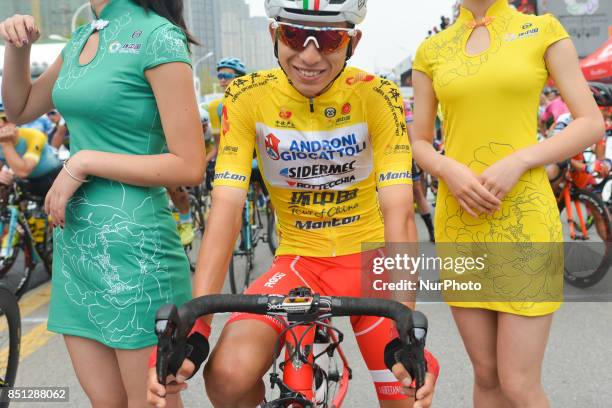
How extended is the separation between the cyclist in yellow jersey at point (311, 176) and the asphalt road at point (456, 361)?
A: 193 cm

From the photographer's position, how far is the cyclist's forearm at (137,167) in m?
2.18

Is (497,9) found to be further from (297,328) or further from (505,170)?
(297,328)

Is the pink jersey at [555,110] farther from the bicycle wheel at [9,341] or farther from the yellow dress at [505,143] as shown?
the bicycle wheel at [9,341]

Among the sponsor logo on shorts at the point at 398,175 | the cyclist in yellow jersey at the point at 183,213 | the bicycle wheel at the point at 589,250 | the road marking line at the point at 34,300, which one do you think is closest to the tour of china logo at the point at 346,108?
the sponsor logo on shorts at the point at 398,175

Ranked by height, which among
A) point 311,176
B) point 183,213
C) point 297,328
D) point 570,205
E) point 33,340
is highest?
point 311,176

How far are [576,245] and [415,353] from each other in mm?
5697

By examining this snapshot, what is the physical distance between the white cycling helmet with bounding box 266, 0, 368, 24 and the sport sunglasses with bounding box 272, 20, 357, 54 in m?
0.03

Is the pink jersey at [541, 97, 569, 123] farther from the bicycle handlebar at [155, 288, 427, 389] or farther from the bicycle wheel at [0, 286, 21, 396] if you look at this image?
the bicycle handlebar at [155, 288, 427, 389]

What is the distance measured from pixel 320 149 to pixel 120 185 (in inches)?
27.4

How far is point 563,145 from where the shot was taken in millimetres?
2543

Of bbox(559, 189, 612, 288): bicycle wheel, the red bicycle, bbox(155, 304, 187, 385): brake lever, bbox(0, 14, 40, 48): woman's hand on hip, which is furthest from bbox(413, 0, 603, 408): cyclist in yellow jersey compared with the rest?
bbox(559, 189, 612, 288): bicycle wheel

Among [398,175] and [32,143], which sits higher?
[398,175]

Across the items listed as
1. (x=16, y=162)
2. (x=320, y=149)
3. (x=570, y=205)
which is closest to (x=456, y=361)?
(x=570, y=205)

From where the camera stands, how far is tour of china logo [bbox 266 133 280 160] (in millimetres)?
2420
